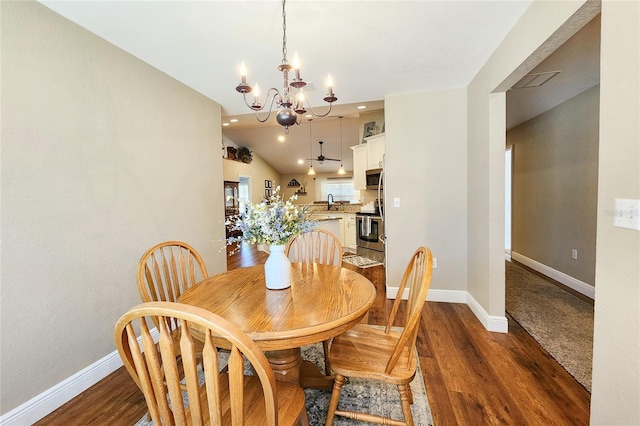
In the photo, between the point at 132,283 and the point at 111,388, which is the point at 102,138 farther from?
the point at 111,388

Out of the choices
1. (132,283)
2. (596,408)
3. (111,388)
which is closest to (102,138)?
(132,283)

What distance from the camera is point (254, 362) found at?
28.3 inches

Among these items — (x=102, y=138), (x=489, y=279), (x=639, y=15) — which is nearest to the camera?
(x=639, y=15)

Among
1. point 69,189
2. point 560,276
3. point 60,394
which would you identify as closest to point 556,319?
point 560,276

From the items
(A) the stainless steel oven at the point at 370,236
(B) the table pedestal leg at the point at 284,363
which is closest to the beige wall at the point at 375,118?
(A) the stainless steel oven at the point at 370,236

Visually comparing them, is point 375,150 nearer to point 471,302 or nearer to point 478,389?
point 471,302

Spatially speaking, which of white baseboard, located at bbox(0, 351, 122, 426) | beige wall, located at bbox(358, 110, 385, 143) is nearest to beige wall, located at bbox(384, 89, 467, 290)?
beige wall, located at bbox(358, 110, 385, 143)

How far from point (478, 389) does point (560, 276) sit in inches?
112

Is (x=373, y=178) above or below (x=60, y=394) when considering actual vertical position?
above

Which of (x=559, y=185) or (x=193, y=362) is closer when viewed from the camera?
(x=193, y=362)

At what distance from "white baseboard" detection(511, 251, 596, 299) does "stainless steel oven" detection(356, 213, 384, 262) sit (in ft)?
7.39

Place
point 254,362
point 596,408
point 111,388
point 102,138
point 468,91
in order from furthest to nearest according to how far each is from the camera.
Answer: point 468,91 < point 102,138 < point 111,388 < point 596,408 < point 254,362

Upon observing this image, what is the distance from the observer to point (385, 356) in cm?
134

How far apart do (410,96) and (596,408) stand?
281 centimetres
